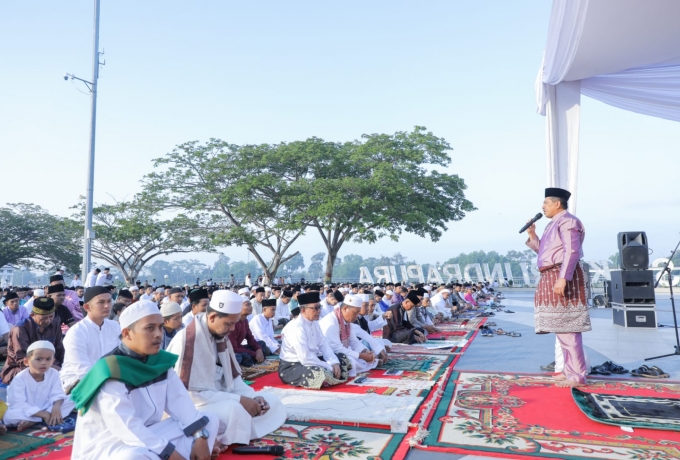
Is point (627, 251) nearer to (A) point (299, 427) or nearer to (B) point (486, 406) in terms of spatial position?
(B) point (486, 406)

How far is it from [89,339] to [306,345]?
1595 millimetres

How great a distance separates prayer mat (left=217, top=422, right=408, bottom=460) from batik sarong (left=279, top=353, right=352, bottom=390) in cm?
85

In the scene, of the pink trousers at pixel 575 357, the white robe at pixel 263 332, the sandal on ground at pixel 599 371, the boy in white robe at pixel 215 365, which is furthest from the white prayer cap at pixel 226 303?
the white robe at pixel 263 332

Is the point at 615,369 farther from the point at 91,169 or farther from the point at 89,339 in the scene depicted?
the point at 91,169

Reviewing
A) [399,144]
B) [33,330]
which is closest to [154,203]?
[399,144]

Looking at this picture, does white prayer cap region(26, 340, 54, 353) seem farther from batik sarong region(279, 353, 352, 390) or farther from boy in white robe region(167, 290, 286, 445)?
batik sarong region(279, 353, 352, 390)

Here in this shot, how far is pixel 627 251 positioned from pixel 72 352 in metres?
7.43

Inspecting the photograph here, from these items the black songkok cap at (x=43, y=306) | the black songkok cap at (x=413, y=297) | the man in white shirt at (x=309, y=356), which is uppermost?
the black songkok cap at (x=43, y=306)

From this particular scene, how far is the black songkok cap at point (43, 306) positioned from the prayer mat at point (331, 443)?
7.93ft

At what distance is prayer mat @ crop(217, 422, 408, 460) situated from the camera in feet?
7.98

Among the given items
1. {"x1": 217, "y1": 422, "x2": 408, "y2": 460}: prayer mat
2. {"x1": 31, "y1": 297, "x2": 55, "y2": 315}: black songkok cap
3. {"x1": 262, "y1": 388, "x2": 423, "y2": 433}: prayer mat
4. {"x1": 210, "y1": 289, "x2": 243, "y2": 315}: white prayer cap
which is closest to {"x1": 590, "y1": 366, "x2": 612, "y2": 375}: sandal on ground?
{"x1": 262, "y1": 388, "x2": 423, "y2": 433}: prayer mat

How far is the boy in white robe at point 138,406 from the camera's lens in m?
1.92

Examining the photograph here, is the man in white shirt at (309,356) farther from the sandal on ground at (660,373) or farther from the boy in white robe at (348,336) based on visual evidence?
the sandal on ground at (660,373)

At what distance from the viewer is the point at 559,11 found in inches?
152
